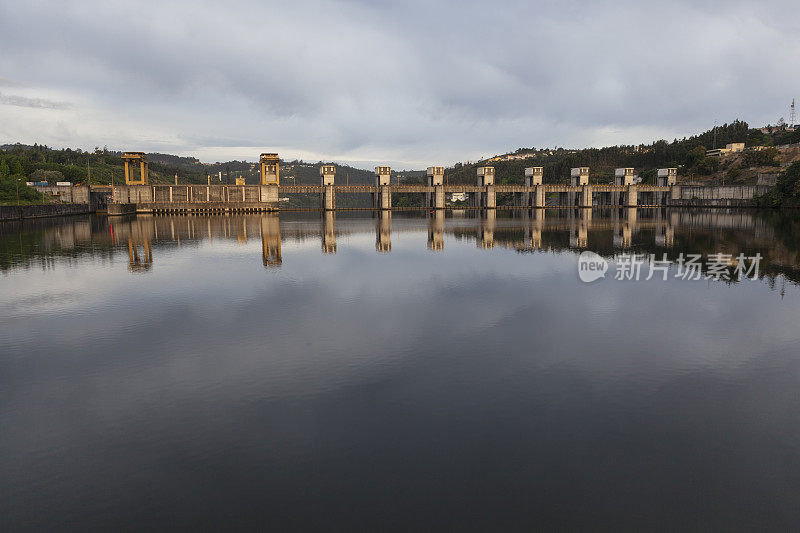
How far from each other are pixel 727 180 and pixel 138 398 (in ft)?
606

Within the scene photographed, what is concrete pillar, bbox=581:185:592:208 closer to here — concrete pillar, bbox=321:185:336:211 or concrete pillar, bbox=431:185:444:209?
concrete pillar, bbox=431:185:444:209

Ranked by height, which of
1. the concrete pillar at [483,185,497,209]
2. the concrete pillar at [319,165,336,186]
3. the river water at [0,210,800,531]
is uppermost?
the concrete pillar at [319,165,336,186]

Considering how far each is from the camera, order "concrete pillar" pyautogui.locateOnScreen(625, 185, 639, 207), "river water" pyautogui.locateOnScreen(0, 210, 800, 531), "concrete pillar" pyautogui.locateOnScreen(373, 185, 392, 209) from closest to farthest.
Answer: "river water" pyautogui.locateOnScreen(0, 210, 800, 531), "concrete pillar" pyautogui.locateOnScreen(373, 185, 392, 209), "concrete pillar" pyautogui.locateOnScreen(625, 185, 639, 207)

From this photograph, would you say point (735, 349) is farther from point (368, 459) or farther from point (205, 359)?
point (205, 359)

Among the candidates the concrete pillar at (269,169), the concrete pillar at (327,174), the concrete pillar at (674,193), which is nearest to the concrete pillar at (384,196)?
the concrete pillar at (327,174)

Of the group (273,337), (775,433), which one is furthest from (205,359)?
(775,433)

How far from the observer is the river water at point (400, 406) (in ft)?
27.9

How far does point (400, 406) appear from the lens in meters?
12.0

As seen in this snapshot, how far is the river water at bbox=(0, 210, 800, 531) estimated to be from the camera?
852cm

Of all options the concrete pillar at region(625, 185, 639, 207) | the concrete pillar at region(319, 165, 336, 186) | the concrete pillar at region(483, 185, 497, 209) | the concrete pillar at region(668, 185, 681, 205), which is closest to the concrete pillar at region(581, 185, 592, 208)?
the concrete pillar at region(625, 185, 639, 207)

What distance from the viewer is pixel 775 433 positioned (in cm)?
1081

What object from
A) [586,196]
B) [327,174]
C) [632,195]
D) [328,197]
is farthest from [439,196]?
[632,195]

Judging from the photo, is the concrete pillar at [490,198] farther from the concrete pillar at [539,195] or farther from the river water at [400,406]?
the river water at [400,406]

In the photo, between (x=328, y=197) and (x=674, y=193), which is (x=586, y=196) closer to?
(x=674, y=193)
